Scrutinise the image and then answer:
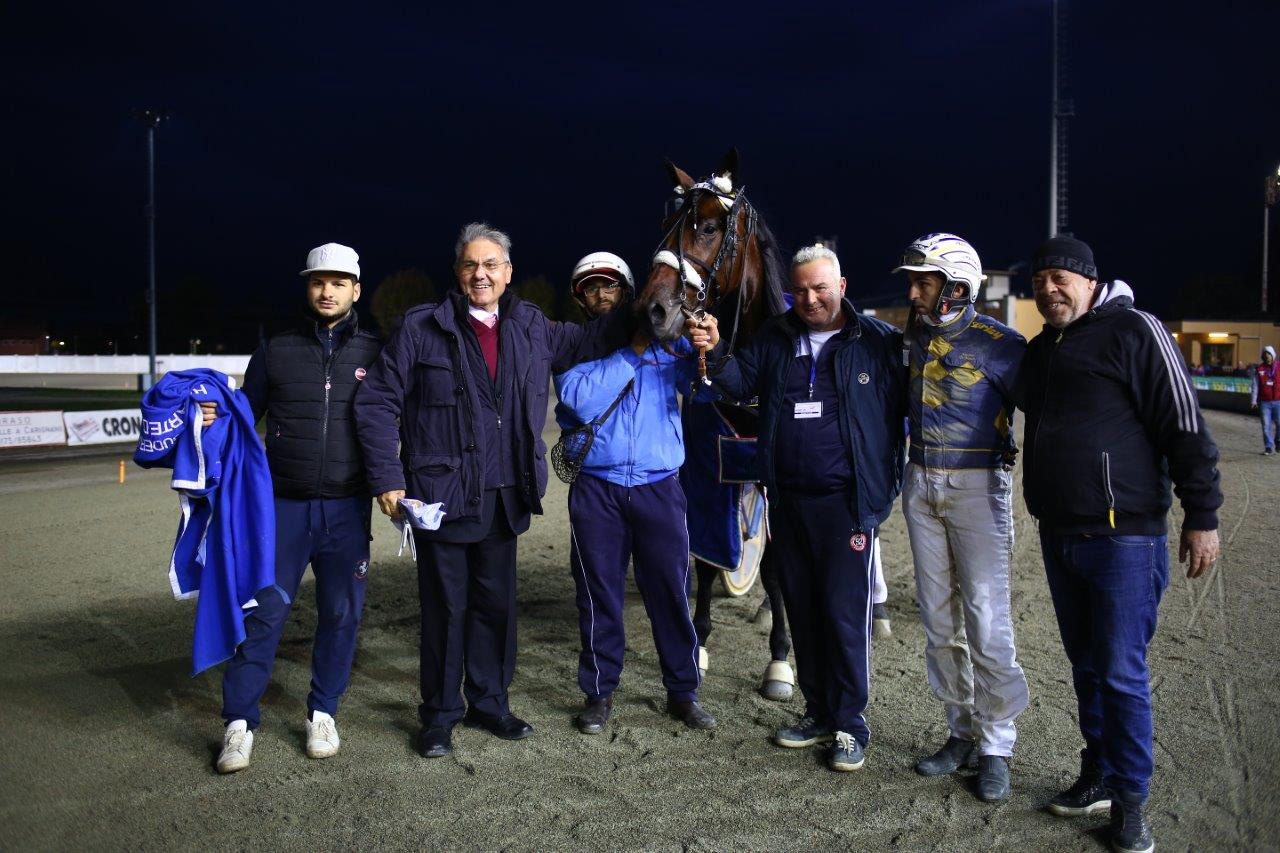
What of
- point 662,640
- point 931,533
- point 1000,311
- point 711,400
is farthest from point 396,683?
point 1000,311

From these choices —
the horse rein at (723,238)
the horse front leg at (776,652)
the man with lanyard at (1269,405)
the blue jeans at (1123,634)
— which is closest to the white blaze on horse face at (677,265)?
the horse rein at (723,238)

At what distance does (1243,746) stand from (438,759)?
336 centimetres

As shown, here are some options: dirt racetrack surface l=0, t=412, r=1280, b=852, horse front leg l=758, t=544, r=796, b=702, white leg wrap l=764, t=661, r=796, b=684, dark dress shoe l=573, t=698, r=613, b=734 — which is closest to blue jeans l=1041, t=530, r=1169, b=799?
dirt racetrack surface l=0, t=412, r=1280, b=852

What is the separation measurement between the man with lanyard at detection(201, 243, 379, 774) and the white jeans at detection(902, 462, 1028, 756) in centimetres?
235

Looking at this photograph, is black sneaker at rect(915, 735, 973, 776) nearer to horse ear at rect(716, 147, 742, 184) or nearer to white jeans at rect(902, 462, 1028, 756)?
white jeans at rect(902, 462, 1028, 756)

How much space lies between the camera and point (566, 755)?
3.81 m

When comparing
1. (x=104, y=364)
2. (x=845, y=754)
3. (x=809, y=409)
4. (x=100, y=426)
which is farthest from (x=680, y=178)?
(x=104, y=364)

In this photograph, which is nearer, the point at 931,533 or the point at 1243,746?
the point at 931,533

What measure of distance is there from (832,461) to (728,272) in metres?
1.24

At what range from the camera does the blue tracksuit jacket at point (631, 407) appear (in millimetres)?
4012

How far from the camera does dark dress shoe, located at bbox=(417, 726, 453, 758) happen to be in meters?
3.77

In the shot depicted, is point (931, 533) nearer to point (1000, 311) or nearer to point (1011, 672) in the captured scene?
point (1011, 672)

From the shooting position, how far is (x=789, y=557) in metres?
3.79

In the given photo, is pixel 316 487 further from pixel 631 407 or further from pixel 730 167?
pixel 730 167
